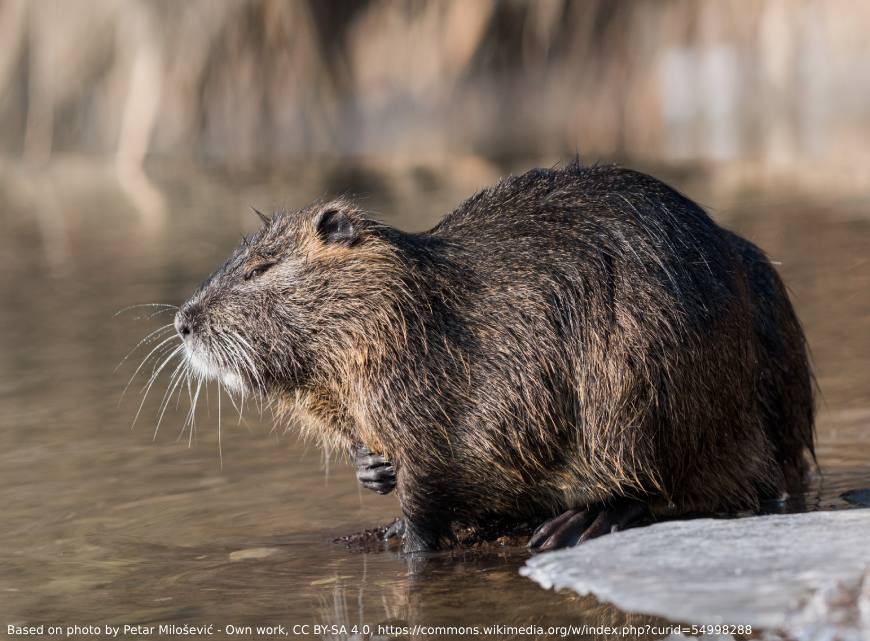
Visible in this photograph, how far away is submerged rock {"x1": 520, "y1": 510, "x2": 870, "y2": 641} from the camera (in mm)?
2699

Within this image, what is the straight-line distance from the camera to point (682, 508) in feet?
12.5

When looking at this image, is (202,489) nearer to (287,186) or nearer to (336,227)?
(336,227)

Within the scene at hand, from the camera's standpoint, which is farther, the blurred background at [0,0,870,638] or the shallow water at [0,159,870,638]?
the blurred background at [0,0,870,638]

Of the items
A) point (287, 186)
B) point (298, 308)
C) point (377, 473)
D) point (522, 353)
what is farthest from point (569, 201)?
point (287, 186)

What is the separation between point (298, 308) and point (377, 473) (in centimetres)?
48

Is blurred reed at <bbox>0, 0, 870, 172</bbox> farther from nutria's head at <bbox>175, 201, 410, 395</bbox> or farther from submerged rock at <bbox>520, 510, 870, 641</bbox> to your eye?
submerged rock at <bbox>520, 510, 870, 641</bbox>

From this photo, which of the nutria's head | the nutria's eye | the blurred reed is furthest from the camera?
the blurred reed

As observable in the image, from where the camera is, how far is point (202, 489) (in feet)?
14.4

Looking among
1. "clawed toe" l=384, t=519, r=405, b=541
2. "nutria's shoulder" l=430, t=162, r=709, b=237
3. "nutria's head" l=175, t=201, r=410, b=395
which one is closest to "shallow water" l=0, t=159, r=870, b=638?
"clawed toe" l=384, t=519, r=405, b=541

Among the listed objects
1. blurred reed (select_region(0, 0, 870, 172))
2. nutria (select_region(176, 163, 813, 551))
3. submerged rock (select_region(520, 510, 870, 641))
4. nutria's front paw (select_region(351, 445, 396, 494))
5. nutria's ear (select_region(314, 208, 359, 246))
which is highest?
blurred reed (select_region(0, 0, 870, 172))

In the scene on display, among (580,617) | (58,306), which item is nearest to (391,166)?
(58,306)

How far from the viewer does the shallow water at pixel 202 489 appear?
129 inches

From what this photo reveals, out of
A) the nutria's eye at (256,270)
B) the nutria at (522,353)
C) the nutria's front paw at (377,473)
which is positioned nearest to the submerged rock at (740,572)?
the nutria at (522,353)

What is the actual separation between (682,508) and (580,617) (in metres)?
0.92
